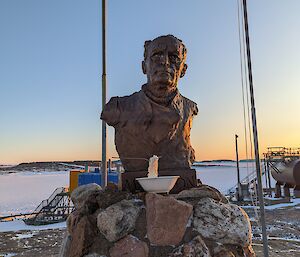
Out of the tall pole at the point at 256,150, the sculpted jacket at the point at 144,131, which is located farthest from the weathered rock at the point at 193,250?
the tall pole at the point at 256,150

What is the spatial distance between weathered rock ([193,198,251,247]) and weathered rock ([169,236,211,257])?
0.11 metres

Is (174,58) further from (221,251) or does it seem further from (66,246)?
(66,246)

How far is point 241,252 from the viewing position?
9.11 ft

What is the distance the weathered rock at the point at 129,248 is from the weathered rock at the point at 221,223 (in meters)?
0.51

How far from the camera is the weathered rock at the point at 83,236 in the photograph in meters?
2.75

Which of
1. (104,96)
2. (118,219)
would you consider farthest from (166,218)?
(104,96)

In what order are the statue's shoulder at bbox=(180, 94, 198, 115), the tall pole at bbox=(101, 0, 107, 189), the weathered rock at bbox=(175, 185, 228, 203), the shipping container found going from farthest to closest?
the shipping container, the tall pole at bbox=(101, 0, 107, 189), the statue's shoulder at bbox=(180, 94, 198, 115), the weathered rock at bbox=(175, 185, 228, 203)

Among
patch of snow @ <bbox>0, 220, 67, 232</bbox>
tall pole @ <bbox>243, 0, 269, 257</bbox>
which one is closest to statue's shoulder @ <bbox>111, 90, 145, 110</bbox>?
tall pole @ <bbox>243, 0, 269, 257</bbox>

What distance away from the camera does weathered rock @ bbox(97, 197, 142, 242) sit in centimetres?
269

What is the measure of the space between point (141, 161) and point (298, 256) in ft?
22.8

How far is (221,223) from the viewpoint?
107 inches

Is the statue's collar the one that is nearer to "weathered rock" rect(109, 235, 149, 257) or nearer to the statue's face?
the statue's face

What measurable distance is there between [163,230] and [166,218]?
108 millimetres

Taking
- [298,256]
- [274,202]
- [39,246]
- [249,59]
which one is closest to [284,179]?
[274,202]
